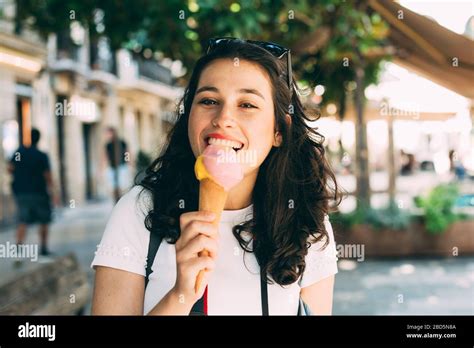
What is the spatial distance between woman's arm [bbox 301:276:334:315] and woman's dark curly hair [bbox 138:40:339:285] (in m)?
0.06

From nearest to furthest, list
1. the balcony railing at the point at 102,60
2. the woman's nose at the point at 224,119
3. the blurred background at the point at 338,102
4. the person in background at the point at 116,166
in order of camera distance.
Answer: the woman's nose at the point at 224,119
the blurred background at the point at 338,102
the person in background at the point at 116,166
the balcony railing at the point at 102,60

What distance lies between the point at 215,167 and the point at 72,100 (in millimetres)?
10174

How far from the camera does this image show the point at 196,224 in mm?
1286

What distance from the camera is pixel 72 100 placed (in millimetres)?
10992

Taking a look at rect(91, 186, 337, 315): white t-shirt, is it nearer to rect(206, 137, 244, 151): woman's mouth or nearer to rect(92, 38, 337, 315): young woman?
rect(92, 38, 337, 315): young woman

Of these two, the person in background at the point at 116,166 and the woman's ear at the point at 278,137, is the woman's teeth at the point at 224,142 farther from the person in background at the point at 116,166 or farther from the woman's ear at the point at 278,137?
the person in background at the point at 116,166

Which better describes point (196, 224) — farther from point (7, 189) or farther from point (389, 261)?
point (7, 189)

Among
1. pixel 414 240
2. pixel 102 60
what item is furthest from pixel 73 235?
pixel 102 60

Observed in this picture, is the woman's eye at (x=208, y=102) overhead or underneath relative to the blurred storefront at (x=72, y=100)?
underneath

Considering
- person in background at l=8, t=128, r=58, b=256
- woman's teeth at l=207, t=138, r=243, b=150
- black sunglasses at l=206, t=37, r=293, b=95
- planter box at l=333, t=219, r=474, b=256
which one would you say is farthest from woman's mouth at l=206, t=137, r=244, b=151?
person in background at l=8, t=128, r=58, b=256

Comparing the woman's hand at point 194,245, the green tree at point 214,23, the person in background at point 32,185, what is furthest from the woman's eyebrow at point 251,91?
the person in background at point 32,185

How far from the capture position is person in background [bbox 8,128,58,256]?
6.44m

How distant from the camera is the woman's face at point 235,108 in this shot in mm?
1406
